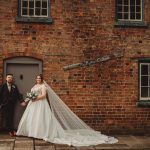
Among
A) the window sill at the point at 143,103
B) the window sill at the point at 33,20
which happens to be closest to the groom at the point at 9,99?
the window sill at the point at 33,20

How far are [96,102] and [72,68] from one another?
1396 millimetres

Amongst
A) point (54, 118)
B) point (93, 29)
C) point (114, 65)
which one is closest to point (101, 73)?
point (114, 65)

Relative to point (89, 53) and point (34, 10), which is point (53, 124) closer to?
point (89, 53)

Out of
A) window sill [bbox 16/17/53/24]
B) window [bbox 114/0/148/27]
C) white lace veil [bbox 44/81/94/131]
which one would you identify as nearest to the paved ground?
white lace veil [bbox 44/81/94/131]

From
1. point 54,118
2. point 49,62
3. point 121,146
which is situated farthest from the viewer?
point 49,62

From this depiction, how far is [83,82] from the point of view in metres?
14.2

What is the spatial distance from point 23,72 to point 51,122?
213 cm

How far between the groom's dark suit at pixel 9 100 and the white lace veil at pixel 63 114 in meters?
1.08

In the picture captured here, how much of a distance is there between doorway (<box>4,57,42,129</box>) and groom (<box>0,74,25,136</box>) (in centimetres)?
46

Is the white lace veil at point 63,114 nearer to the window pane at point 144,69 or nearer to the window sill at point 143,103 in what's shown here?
the window sill at point 143,103

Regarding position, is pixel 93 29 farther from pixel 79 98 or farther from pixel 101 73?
pixel 79 98

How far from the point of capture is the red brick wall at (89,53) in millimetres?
13883

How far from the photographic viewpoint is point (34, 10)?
46.4 feet

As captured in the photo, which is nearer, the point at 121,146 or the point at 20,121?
the point at 121,146
